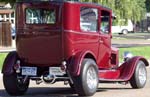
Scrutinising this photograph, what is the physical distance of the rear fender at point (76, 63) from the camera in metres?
12.3

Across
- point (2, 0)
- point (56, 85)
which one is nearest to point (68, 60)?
point (56, 85)

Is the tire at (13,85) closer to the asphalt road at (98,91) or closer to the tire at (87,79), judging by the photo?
the asphalt road at (98,91)

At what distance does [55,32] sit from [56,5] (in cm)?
64

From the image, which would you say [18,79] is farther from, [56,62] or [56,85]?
[56,85]

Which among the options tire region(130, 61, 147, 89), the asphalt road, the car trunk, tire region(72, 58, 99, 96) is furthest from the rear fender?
tire region(130, 61, 147, 89)

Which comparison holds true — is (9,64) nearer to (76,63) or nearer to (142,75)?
(76,63)

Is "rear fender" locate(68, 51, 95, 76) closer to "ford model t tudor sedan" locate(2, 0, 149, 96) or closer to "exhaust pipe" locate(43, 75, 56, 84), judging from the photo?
"ford model t tudor sedan" locate(2, 0, 149, 96)

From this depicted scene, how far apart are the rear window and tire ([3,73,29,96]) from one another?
1.38m

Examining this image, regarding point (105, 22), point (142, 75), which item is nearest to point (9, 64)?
point (105, 22)

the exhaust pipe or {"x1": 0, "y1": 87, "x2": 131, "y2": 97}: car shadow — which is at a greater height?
the exhaust pipe

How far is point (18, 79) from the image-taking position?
13.5 meters

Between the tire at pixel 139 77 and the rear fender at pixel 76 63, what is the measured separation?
7.84ft

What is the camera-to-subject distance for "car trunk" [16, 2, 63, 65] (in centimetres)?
1272

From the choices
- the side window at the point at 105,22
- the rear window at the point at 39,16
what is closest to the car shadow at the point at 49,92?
the side window at the point at 105,22
